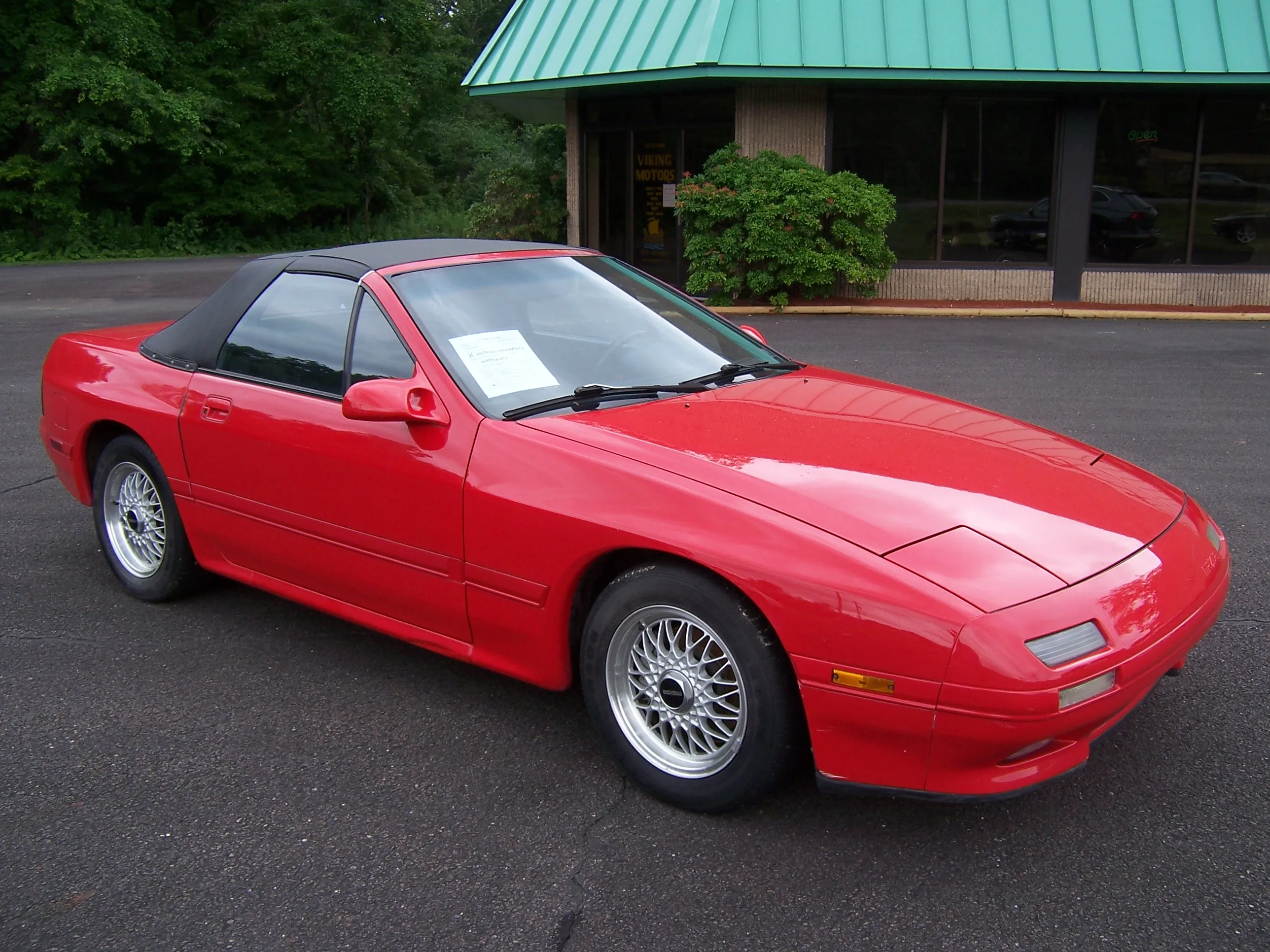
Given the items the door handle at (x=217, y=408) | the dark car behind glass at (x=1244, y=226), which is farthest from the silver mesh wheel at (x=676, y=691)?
the dark car behind glass at (x=1244, y=226)

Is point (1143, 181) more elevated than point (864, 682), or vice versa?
point (1143, 181)

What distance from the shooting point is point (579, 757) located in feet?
11.3

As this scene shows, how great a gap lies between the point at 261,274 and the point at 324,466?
1.11 m

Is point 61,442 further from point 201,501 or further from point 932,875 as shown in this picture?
point 932,875

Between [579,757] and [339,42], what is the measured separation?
3319 centimetres

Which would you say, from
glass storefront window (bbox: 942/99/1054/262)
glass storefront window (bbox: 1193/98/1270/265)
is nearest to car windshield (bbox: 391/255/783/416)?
glass storefront window (bbox: 942/99/1054/262)

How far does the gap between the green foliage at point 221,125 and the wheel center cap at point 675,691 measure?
18471 mm

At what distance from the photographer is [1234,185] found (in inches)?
591

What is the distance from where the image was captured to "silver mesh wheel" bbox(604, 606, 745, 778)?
2.99 m

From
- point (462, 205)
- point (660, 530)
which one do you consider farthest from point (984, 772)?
point (462, 205)

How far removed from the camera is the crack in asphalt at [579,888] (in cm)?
261

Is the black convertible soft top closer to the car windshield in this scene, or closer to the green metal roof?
the car windshield

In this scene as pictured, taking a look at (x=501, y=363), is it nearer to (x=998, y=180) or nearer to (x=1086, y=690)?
(x=1086, y=690)

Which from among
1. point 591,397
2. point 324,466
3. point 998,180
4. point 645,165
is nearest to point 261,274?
point 324,466
